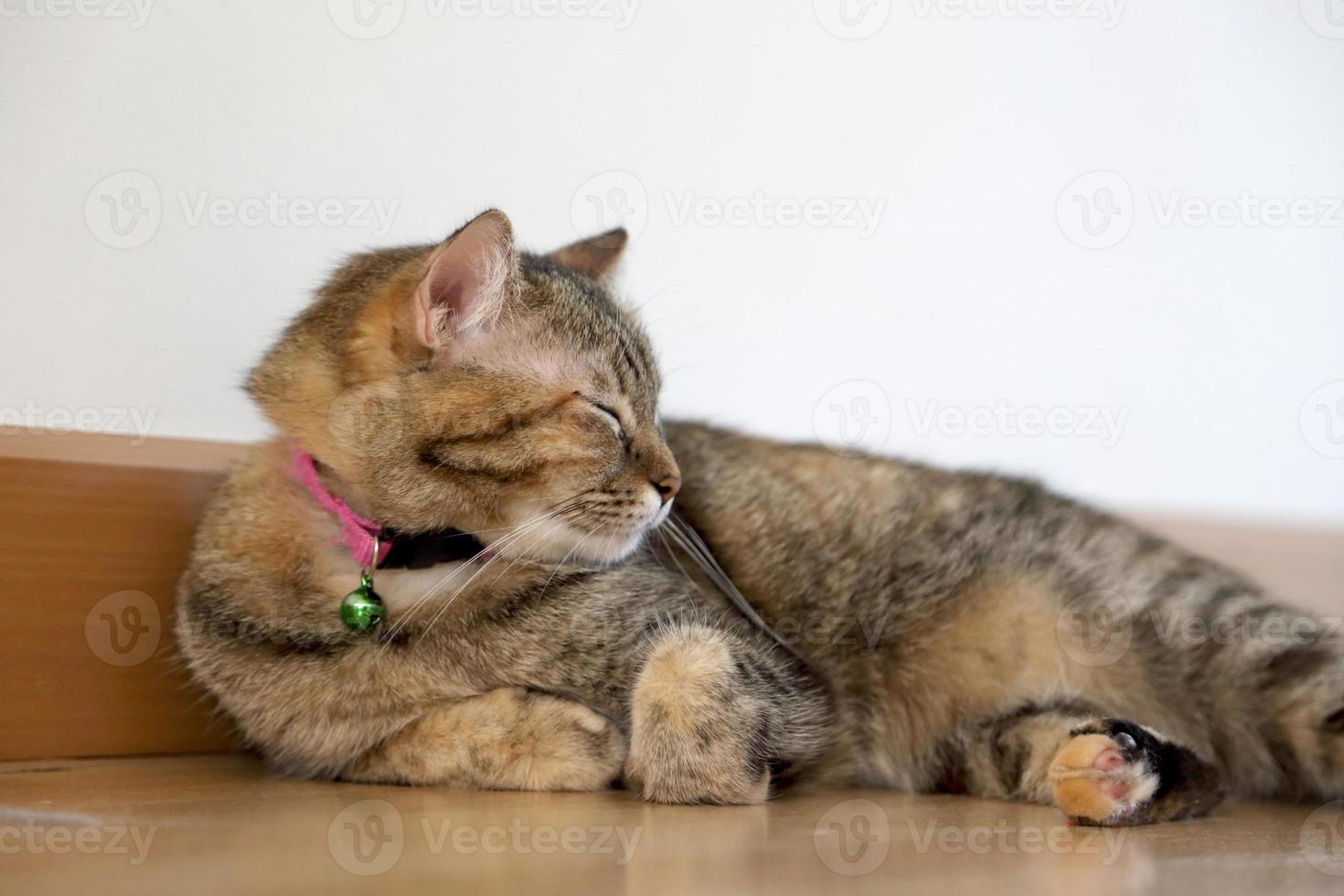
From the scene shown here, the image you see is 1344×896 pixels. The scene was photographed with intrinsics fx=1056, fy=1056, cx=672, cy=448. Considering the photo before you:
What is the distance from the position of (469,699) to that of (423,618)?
0.11 m

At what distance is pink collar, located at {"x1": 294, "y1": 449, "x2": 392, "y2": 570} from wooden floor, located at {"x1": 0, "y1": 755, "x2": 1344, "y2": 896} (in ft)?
0.87

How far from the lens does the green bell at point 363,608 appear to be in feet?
3.85

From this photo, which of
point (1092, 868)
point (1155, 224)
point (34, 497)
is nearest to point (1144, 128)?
point (1155, 224)

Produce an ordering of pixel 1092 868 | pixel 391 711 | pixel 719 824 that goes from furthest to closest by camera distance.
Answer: pixel 391 711, pixel 719 824, pixel 1092 868

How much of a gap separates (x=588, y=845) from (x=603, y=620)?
355 millimetres

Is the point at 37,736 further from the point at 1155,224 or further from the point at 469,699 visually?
the point at 1155,224

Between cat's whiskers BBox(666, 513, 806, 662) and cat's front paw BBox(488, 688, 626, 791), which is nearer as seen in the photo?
cat's front paw BBox(488, 688, 626, 791)

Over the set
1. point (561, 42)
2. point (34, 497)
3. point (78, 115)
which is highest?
point (561, 42)

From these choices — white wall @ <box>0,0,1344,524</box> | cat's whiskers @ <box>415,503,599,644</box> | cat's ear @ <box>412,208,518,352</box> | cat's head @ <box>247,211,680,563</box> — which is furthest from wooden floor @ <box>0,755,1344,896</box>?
white wall @ <box>0,0,1344,524</box>

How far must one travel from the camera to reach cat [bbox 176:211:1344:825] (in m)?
1.13

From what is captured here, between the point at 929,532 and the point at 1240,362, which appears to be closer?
the point at 929,532

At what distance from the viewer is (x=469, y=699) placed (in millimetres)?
1180

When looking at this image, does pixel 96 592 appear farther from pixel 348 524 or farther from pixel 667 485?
pixel 667 485

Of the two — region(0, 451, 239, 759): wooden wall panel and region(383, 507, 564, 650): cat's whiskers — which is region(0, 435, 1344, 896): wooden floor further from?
region(383, 507, 564, 650): cat's whiskers
